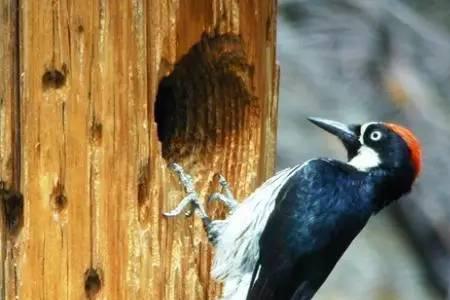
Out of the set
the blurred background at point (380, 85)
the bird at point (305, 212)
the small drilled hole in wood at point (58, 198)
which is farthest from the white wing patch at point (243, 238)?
the blurred background at point (380, 85)

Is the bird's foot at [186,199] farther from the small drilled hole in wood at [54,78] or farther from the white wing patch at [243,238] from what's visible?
the small drilled hole in wood at [54,78]

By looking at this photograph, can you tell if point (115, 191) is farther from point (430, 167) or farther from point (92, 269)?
point (430, 167)

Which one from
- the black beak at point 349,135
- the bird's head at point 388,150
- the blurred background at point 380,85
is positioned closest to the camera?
the bird's head at point 388,150

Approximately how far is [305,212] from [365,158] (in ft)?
1.02

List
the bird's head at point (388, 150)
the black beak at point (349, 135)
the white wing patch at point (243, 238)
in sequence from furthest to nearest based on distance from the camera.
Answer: the black beak at point (349, 135)
the bird's head at point (388, 150)
the white wing patch at point (243, 238)

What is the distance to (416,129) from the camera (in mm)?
5688

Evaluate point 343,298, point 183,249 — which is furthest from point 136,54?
point 343,298

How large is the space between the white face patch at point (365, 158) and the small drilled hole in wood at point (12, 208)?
1097 mm

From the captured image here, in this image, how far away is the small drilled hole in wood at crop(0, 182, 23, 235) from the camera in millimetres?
3583

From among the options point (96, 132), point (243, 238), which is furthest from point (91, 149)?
point (243, 238)

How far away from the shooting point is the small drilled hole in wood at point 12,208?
3.58 m

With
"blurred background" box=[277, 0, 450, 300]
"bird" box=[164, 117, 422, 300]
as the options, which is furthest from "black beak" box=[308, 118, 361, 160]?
"blurred background" box=[277, 0, 450, 300]

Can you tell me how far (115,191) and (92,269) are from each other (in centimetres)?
22

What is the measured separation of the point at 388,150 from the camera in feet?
13.3
